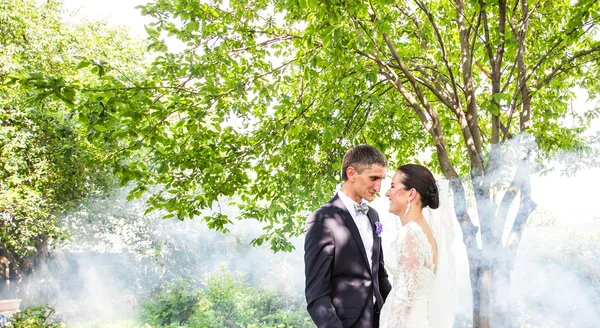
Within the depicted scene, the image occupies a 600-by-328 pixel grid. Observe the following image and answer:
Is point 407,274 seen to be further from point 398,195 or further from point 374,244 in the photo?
point 398,195

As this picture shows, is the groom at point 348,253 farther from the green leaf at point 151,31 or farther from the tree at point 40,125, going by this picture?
the tree at point 40,125

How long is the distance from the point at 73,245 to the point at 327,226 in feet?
61.4

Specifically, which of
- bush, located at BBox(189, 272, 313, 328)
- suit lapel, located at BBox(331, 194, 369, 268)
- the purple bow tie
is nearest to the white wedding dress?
the purple bow tie

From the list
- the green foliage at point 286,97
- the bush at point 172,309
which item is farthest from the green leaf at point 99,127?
the bush at point 172,309

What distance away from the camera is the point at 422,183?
2.62 meters

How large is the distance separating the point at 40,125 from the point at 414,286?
13080mm

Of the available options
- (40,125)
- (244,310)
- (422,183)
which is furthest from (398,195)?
(40,125)

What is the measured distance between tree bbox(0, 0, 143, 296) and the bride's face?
1055 centimetres

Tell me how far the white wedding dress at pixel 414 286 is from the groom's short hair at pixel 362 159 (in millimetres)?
480

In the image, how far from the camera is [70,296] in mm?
18469

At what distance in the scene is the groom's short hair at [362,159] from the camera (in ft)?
7.68

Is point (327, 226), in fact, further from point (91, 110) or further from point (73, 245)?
point (73, 245)

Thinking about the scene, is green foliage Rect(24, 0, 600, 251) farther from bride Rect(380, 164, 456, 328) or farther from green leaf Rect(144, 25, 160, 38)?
bride Rect(380, 164, 456, 328)

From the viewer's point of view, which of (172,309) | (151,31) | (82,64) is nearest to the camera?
(82,64)
